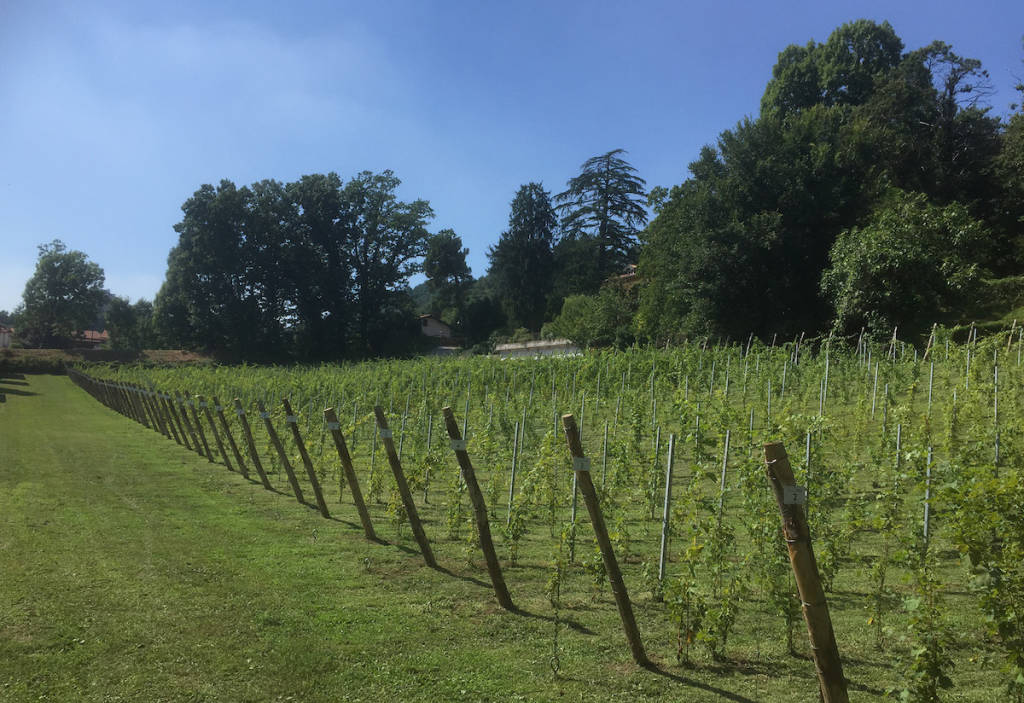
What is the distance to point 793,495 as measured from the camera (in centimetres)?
316

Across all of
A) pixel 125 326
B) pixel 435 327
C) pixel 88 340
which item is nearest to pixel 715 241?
pixel 435 327

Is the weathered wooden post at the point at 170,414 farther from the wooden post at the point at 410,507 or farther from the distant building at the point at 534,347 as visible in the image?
the distant building at the point at 534,347

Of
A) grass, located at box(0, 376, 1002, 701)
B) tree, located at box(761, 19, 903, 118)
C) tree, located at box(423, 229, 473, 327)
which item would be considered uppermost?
tree, located at box(761, 19, 903, 118)

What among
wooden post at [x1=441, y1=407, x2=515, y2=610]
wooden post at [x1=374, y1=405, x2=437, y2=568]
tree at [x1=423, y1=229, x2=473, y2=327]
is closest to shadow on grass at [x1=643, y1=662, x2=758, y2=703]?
wooden post at [x1=441, y1=407, x2=515, y2=610]

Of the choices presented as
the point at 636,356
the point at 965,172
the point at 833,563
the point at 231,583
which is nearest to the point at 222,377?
the point at 636,356

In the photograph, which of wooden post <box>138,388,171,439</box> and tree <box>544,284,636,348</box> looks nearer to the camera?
wooden post <box>138,388,171,439</box>

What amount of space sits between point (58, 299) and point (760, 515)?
3346 inches

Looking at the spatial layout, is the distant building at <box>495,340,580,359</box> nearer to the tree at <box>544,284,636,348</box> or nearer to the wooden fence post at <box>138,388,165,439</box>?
the tree at <box>544,284,636,348</box>

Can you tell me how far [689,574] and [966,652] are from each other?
74.4 inches

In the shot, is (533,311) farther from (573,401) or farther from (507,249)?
(573,401)

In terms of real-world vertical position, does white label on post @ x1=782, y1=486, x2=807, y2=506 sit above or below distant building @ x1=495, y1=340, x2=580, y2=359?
below

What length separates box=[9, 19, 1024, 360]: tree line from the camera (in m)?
23.4

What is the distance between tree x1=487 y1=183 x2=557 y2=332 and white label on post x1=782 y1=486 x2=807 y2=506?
53.6 m

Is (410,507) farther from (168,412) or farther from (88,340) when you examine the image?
(88,340)
